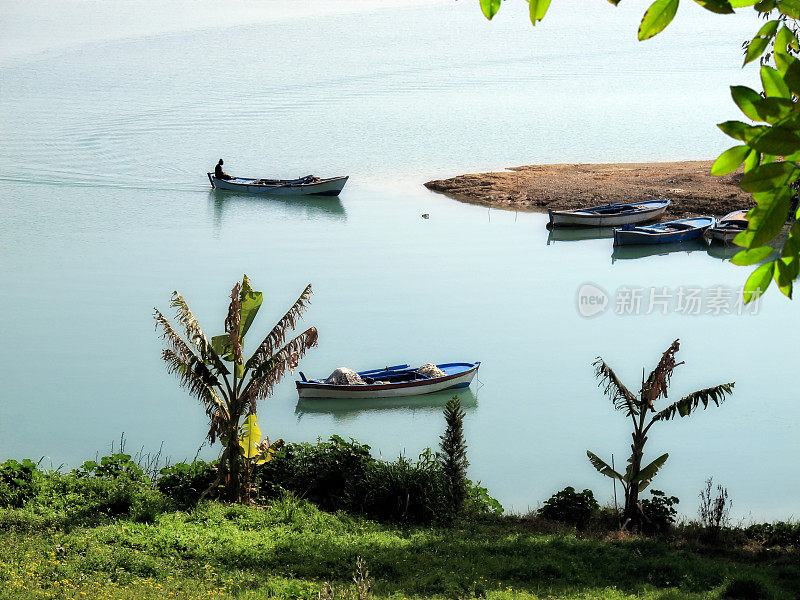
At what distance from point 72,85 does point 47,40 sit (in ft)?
57.0

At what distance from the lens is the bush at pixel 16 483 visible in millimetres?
9445

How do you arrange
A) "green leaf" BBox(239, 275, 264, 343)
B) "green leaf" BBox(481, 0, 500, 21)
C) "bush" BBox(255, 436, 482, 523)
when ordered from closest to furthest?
"green leaf" BBox(481, 0, 500, 21) → "green leaf" BBox(239, 275, 264, 343) → "bush" BBox(255, 436, 482, 523)

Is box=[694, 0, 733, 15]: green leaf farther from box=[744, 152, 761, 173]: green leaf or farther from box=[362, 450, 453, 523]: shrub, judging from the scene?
box=[362, 450, 453, 523]: shrub

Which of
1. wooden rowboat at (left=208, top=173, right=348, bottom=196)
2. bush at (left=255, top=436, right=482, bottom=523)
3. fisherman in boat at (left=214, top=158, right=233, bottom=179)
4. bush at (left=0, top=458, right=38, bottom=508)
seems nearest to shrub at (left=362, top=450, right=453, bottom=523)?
bush at (left=255, top=436, right=482, bottom=523)

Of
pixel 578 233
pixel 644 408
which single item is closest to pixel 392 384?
pixel 644 408

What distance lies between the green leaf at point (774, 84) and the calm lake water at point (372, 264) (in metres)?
11.0

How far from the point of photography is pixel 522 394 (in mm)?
15609

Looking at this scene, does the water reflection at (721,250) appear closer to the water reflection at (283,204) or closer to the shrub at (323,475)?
the water reflection at (283,204)

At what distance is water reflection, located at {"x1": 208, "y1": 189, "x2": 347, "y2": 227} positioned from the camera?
96.8 feet

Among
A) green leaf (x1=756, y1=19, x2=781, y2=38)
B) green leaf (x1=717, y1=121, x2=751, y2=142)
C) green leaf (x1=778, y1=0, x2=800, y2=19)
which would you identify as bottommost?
green leaf (x1=717, y1=121, x2=751, y2=142)

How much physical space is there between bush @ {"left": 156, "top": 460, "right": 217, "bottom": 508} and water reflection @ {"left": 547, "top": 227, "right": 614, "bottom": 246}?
60.3 feet

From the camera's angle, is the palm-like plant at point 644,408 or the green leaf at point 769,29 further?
the palm-like plant at point 644,408

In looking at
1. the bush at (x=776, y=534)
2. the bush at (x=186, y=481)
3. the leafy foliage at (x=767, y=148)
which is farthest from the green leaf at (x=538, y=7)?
the bush at (x=776, y=534)

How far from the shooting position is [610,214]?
28.0 m
